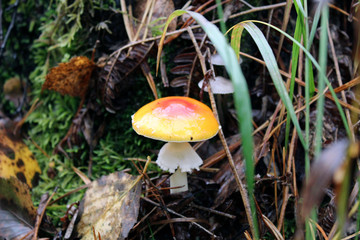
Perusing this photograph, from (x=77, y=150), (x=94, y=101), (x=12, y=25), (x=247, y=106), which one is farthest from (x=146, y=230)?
(x=12, y=25)

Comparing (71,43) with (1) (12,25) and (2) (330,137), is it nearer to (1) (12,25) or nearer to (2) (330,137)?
(1) (12,25)

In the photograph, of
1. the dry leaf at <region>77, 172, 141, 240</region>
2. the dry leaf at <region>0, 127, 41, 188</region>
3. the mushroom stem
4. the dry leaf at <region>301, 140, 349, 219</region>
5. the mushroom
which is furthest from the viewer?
the dry leaf at <region>0, 127, 41, 188</region>

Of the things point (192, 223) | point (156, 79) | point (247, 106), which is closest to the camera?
point (247, 106)

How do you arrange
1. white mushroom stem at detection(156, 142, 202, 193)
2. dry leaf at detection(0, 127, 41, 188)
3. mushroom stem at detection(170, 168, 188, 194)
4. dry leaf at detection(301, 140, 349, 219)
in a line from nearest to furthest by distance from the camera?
dry leaf at detection(301, 140, 349, 219)
white mushroom stem at detection(156, 142, 202, 193)
mushroom stem at detection(170, 168, 188, 194)
dry leaf at detection(0, 127, 41, 188)

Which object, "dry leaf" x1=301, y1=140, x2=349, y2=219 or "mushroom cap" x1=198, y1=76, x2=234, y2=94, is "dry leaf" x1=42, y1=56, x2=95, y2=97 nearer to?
"mushroom cap" x1=198, y1=76, x2=234, y2=94

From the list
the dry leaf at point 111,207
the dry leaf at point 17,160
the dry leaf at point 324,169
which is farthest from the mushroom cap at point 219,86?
the dry leaf at point 17,160

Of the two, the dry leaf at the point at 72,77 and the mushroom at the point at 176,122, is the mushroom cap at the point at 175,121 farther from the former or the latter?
the dry leaf at the point at 72,77

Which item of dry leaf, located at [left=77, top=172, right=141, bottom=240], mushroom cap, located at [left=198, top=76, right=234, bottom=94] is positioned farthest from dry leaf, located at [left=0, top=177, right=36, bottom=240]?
mushroom cap, located at [left=198, top=76, right=234, bottom=94]
